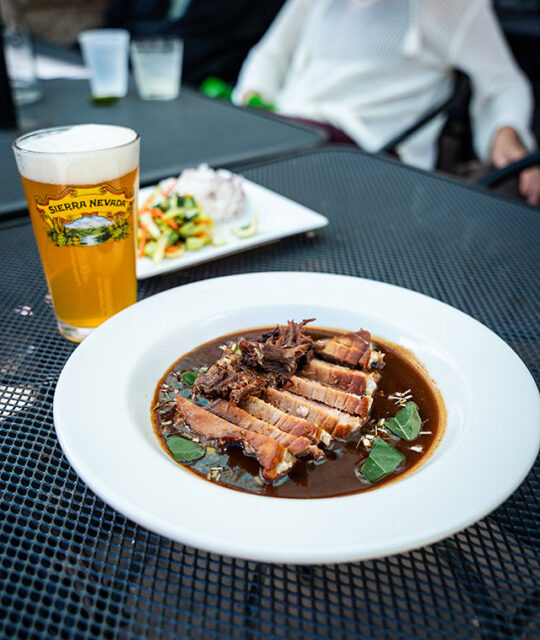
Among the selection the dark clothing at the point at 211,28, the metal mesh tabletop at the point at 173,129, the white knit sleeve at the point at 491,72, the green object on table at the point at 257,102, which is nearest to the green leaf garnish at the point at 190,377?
the metal mesh tabletop at the point at 173,129

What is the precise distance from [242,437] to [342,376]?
293mm

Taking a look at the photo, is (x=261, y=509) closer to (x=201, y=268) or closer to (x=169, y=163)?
(x=201, y=268)

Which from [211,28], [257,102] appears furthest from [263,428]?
[211,28]

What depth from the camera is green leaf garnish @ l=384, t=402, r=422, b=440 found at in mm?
1108

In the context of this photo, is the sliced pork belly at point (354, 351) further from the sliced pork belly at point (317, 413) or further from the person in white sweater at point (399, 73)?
the person in white sweater at point (399, 73)

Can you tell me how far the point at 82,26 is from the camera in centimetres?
773

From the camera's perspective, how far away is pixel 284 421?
3.59ft

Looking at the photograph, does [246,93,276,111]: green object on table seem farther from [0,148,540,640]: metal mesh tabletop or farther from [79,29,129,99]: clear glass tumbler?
[0,148,540,640]: metal mesh tabletop

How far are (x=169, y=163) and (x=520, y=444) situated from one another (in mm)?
2018

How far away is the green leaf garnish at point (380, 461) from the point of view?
1.00m

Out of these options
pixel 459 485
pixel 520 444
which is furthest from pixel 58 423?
pixel 520 444

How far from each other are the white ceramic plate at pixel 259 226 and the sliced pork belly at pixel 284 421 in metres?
0.66

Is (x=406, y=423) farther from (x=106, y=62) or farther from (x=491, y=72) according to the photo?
(x=491, y=72)

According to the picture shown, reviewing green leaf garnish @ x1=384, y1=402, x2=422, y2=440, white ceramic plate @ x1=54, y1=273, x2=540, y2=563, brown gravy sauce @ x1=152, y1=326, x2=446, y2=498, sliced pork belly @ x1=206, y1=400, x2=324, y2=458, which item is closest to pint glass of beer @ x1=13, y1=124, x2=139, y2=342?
white ceramic plate @ x1=54, y1=273, x2=540, y2=563
